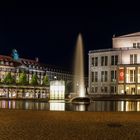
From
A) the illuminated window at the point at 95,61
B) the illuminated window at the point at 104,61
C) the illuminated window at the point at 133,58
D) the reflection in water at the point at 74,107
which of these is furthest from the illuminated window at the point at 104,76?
the reflection in water at the point at 74,107

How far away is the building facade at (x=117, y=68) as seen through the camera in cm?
8212

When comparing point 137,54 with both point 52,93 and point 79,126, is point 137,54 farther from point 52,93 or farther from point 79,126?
point 79,126

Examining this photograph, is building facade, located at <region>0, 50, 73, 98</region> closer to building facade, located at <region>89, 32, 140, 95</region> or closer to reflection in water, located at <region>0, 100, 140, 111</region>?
building facade, located at <region>89, 32, 140, 95</region>

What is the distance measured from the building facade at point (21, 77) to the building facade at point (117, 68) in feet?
45.4

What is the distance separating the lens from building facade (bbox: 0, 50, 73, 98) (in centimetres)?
9228

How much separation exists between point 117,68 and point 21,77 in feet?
109

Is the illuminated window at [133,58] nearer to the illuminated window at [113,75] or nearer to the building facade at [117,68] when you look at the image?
the building facade at [117,68]

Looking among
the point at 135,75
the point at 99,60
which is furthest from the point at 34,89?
the point at 135,75

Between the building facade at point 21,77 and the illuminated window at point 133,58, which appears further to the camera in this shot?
the building facade at point 21,77

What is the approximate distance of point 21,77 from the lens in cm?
10638

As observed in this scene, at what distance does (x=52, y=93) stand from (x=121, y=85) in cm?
4033

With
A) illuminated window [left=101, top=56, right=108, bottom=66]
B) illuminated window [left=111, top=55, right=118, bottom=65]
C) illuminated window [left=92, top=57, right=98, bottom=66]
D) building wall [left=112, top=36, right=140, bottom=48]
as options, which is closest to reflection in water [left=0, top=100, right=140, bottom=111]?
illuminated window [left=111, top=55, right=118, bottom=65]

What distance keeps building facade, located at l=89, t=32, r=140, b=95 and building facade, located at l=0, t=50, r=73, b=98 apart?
45.4 ft

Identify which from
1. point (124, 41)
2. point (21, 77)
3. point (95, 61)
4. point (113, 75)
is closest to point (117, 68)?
point (113, 75)
